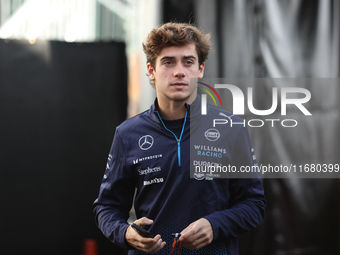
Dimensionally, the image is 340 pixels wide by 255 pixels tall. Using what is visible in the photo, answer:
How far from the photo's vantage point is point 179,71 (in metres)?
1.75

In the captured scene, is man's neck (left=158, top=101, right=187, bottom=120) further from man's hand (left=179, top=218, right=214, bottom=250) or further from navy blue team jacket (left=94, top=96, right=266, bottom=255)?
man's hand (left=179, top=218, right=214, bottom=250)

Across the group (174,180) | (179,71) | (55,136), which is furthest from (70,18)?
(174,180)

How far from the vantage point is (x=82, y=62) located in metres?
2.90

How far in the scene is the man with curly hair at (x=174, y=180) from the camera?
1.60 meters

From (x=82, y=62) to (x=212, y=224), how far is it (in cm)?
193

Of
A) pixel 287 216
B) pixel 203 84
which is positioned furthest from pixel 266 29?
pixel 287 216

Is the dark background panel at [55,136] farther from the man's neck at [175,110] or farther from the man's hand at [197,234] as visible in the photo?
the man's hand at [197,234]

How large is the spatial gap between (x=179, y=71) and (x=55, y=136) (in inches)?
60.8

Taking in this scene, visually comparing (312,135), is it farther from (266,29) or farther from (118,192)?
(118,192)

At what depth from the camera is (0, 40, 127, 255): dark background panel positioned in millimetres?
2781

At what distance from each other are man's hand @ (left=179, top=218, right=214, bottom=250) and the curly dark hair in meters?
0.90

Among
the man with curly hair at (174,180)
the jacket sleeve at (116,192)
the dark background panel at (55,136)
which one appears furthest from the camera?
the dark background panel at (55,136)

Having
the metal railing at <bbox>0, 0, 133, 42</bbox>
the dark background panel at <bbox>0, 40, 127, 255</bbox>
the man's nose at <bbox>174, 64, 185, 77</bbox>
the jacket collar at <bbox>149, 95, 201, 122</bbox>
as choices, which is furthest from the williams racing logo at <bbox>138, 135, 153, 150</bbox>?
the metal railing at <bbox>0, 0, 133, 42</bbox>

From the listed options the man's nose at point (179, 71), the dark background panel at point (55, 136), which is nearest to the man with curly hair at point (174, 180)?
the man's nose at point (179, 71)
